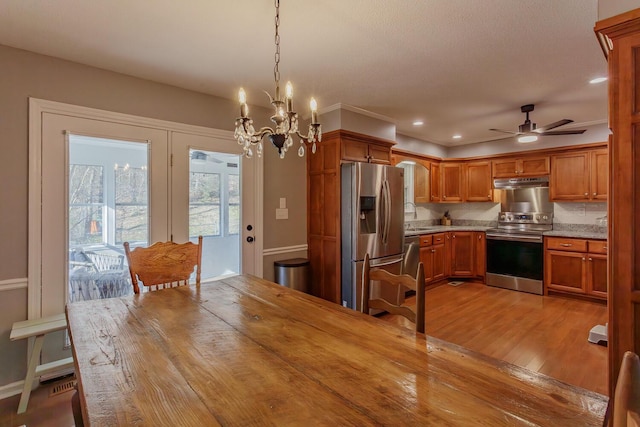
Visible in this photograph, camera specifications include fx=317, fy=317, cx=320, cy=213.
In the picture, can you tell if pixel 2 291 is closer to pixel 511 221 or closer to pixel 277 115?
pixel 277 115

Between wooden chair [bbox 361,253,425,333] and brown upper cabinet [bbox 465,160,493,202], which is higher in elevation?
brown upper cabinet [bbox 465,160,493,202]

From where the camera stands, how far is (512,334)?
3.15m

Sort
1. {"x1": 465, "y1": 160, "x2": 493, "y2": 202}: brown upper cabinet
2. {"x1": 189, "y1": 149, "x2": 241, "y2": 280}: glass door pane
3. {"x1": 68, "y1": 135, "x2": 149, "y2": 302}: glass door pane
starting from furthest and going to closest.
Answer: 1. {"x1": 465, "y1": 160, "x2": 493, "y2": 202}: brown upper cabinet
2. {"x1": 189, "y1": 149, "x2": 241, "y2": 280}: glass door pane
3. {"x1": 68, "y1": 135, "x2": 149, "y2": 302}: glass door pane

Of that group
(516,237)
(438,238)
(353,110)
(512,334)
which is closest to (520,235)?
(516,237)

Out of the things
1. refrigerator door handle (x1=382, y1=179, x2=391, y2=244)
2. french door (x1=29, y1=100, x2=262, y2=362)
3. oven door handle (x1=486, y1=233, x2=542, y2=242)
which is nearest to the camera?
french door (x1=29, y1=100, x2=262, y2=362)

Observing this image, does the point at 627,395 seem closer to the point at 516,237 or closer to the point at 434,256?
the point at 434,256

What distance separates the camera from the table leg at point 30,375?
2080 millimetres

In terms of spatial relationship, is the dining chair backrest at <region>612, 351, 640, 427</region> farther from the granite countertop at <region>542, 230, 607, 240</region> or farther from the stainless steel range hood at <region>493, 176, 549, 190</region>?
the stainless steel range hood at <region>493, 176, 549, 190</region>

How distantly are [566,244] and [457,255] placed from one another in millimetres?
1471

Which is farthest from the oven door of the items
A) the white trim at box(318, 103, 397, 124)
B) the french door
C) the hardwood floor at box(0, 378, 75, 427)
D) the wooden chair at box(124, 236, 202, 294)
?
the hardwood floor at box(0, 378, 75, 427)

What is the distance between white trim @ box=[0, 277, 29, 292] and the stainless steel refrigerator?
9.02 ft

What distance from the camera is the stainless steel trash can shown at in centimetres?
352

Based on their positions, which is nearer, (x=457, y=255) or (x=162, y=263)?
(x=162, y=263)

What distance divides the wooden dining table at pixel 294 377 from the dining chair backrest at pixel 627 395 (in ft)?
1.01
